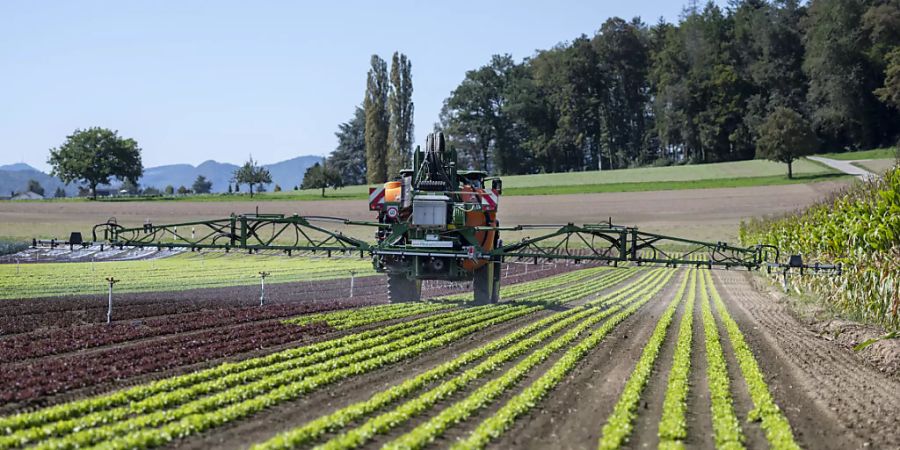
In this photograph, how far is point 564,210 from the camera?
62562 millimetres

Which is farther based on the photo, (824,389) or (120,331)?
(120,331)

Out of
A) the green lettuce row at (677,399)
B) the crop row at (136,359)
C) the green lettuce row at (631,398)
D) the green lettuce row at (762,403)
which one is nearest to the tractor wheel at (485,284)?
the green lettuce row at (631,398)

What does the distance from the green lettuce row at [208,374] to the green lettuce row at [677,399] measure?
5.14 meters

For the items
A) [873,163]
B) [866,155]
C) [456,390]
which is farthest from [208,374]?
[866,155]

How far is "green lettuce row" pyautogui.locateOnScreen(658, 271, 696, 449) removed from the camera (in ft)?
30.0

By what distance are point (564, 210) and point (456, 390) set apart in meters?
52.0

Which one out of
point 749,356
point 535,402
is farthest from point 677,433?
point 749,356

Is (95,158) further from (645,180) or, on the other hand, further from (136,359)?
(136,359)

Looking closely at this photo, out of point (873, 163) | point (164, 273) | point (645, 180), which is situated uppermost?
point (873, 163)

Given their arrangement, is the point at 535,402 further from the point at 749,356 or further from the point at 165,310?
the point at 165,310

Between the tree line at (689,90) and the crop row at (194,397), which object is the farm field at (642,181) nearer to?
the tree line at (689,90)

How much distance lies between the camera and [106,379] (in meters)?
11.3

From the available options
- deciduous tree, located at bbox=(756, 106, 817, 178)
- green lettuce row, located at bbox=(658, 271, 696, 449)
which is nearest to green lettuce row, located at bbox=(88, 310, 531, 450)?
green lettuce row, located at bbox=(658, 271, 696, 449)

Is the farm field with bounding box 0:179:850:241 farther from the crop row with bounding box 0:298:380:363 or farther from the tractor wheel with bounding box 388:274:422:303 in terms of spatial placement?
the crop row with bounding box 0:298:380:363
